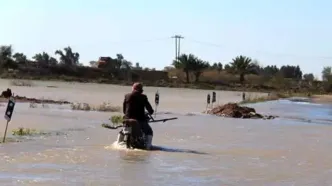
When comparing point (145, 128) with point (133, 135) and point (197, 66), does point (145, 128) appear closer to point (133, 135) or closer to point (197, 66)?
point (133, 135)

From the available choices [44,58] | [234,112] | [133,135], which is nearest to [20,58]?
[44,58]

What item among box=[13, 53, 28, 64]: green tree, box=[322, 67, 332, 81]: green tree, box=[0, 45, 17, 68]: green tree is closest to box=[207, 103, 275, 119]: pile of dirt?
box=[0, 45, 17, 68]: green tree

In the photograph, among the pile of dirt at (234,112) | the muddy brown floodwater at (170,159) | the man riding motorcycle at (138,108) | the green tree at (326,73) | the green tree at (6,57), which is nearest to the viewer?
the muddy brown floodwater at (170,159)

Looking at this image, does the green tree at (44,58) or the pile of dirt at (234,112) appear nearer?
the pile of dirt at (234,112)

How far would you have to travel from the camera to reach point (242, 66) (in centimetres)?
11112

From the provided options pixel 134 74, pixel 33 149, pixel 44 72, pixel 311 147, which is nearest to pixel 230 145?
pixel 311 147

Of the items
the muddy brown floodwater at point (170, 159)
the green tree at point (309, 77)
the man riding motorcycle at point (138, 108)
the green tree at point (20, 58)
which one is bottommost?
the muddy brown floodwater at point (170, 159)

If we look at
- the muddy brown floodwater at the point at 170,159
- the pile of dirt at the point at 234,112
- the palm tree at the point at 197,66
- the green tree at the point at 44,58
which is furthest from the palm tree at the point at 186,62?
the muddy brown floodwater at the point at 170,159

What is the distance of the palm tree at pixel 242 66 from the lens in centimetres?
11112

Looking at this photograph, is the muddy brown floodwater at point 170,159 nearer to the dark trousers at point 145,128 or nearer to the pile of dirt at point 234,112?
the dark trousers at point 145,128

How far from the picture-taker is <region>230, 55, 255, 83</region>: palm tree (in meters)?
111

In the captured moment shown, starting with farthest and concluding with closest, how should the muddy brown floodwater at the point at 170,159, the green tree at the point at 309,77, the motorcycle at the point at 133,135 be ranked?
the green tree at the point at 309,77
the motorcycle at the point at 133,135
the muddy brown floodwater at the point at 170,159

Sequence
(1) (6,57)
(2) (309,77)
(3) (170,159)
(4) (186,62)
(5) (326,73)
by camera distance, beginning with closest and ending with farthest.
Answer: (3) (170,159), (1) (6,57), (4) (186,62), (5) (326,73), (2) (309,77)

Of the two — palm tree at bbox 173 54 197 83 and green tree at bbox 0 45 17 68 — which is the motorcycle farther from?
palm tree at bbox 173 54 197 83
